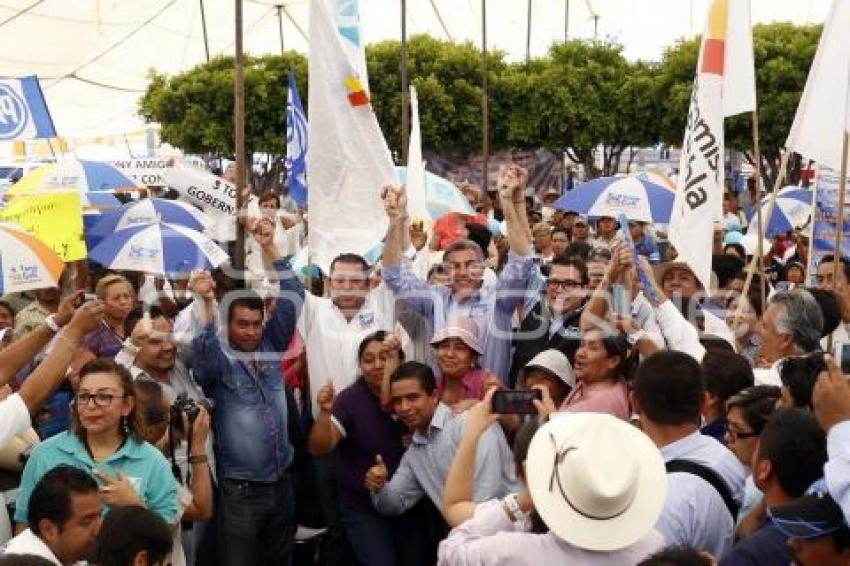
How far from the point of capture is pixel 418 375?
5777 millimetres

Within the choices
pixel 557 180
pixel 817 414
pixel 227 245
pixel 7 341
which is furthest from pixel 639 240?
pixel 557 180

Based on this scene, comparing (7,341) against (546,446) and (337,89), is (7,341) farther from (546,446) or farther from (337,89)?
(546,446)

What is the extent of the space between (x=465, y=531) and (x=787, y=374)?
54.6 inches

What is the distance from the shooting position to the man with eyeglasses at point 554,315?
6.65 meters

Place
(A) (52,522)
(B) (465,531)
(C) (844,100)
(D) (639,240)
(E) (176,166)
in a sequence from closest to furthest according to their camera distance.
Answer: (B) (465,531) < (A) (52,522) < (C) (844,100) < (E) (176,166) < (D) (639,240)

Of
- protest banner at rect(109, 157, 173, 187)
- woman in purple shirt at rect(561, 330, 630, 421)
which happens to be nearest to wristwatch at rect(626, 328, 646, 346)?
woman in purple shirt at rect(561, 330, 630, 421)

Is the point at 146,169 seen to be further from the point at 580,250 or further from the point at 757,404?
the point at 757,404

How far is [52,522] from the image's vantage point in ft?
13.2

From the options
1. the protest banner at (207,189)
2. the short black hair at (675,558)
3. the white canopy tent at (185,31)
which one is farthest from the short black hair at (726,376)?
the white canopy tent at (185,31)

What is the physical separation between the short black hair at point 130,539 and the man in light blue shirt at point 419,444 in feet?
6.32

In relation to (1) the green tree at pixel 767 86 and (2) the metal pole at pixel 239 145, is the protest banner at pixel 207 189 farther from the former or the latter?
(1) the green tree at pixel 767 86

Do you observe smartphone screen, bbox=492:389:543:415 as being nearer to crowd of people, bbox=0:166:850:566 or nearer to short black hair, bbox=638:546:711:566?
crowd of people, bbox=0:166:850:566

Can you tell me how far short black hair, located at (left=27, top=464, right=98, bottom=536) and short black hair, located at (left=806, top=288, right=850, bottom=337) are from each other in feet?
11.5

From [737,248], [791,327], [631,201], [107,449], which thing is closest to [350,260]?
[107,449]
